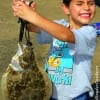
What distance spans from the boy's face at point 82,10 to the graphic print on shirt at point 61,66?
0.84 feet

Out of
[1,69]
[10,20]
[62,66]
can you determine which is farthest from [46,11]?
[62,66]

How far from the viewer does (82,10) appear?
353 centimetres

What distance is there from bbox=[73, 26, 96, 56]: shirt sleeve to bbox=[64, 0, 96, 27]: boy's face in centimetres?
10

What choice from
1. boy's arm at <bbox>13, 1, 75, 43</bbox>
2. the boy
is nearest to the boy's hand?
boy's arm at <bbox>13, 1, 75, 43</bbox>

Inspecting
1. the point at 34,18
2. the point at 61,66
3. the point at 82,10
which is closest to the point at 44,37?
the point at 61,66

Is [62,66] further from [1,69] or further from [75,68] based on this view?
[1,69]

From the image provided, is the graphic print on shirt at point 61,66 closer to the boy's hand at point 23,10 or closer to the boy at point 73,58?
the boy at point 73,58

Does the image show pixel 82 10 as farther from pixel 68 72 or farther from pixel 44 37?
pixel 68 72

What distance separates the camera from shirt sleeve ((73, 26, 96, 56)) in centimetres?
335

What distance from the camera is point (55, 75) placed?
3.61 metres

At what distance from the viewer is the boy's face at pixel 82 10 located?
138 inches

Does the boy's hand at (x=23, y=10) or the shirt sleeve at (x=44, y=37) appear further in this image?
the shirt sleeve at (x=44, y=37)

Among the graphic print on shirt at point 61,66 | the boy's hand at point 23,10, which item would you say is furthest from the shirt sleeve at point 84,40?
the boy's hand at point 23,10

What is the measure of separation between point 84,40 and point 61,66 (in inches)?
14.3
